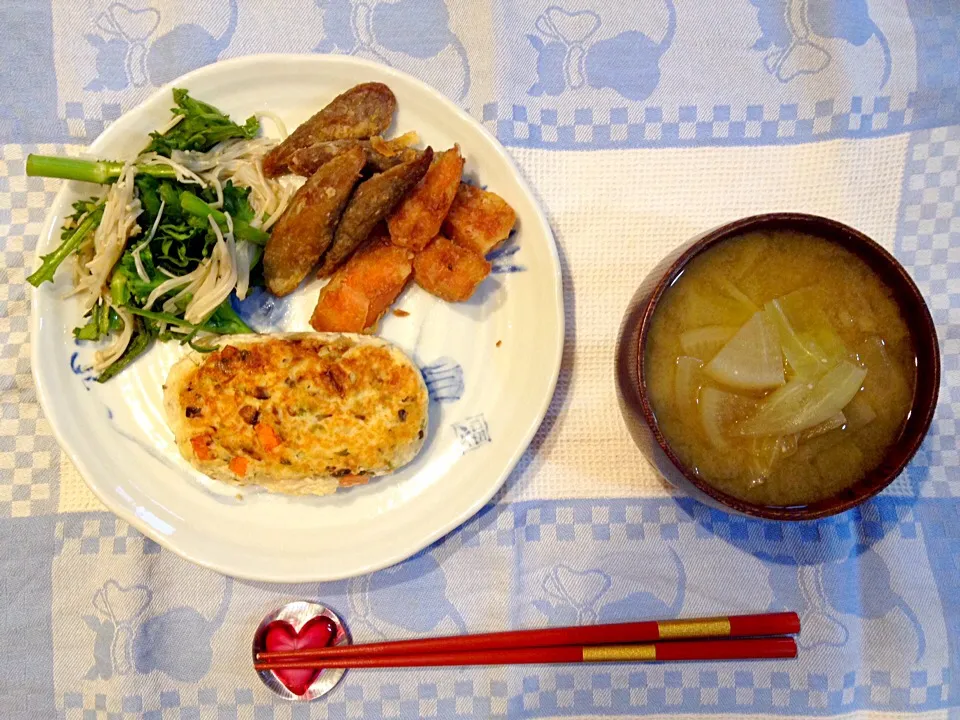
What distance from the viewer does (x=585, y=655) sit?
2.28m

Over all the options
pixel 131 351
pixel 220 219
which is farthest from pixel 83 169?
pixel 131 351

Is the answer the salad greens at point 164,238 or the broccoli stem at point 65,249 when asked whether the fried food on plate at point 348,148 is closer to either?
the salad greens at point 164,238

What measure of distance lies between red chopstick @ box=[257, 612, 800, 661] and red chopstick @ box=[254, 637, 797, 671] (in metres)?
0.02

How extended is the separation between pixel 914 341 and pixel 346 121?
1916mm

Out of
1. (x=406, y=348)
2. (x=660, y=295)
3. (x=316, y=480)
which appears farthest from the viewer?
(x=406, y=348)

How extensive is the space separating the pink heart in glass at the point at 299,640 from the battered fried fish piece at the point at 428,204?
4.66 ft

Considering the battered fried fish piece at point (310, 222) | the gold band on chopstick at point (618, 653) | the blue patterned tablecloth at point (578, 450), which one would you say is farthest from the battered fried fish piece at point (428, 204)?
the gold band on chopstick at point (618, 653)

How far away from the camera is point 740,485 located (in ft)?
5.88

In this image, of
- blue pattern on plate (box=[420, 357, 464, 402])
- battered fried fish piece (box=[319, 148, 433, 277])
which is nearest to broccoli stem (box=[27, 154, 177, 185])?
battered fried fish piece (box=[319, 148, 433, 277])

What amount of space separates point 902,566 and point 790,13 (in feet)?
6.96

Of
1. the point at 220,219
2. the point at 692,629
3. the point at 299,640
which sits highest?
the point at 220,219

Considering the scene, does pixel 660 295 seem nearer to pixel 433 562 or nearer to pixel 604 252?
pixel 604 252

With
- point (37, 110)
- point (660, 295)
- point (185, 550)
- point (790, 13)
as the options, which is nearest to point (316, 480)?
point (185, 550)

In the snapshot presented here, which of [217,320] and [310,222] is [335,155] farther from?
[217,320]
